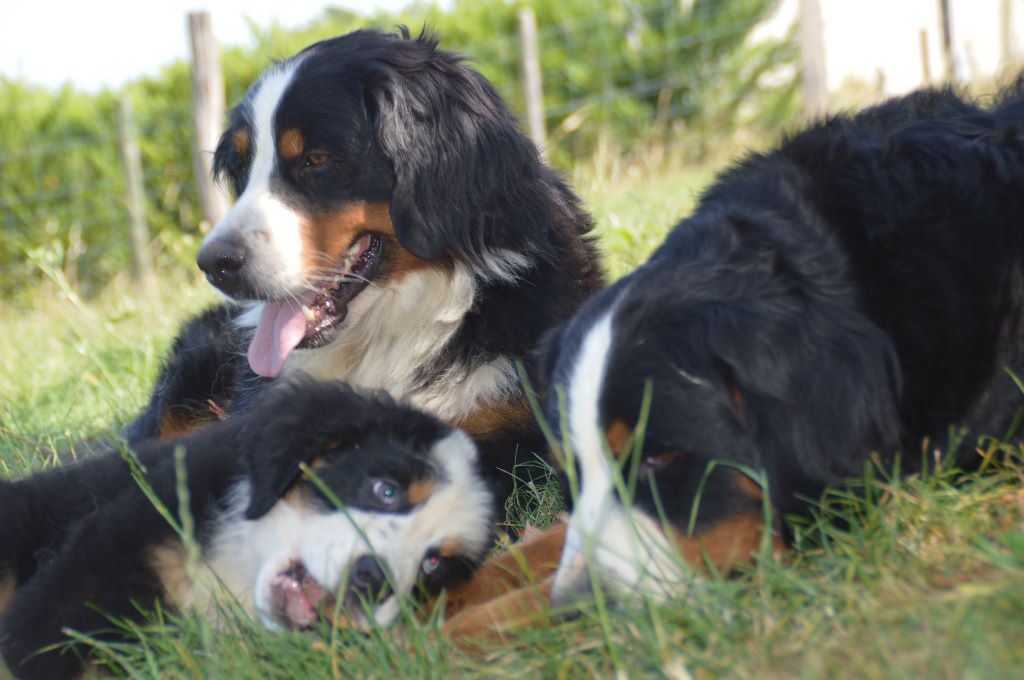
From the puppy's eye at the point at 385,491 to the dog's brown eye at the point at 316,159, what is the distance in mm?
1121

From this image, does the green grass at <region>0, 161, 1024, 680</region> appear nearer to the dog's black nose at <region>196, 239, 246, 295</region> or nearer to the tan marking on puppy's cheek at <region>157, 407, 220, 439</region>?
the dog's black nose at <region>196, 239, 246, 295</region>

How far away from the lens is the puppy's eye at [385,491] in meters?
2.57

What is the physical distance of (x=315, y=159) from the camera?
3279mm

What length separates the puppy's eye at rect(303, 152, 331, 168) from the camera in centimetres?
328

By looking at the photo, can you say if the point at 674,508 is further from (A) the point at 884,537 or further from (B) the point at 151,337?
(B) the point at 151,337

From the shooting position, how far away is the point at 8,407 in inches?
197

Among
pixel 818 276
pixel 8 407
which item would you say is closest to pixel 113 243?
pixel 8 407

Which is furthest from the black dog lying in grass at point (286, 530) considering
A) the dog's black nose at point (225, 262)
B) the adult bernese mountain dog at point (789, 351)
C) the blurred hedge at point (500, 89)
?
the blurred hedge at point (500, 89)

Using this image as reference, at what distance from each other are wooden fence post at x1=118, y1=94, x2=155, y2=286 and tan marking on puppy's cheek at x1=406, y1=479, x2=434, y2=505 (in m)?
7.40

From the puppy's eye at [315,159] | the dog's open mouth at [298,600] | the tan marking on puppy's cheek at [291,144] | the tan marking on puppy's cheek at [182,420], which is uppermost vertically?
the tan marking on puppy's cheek at [291,144]

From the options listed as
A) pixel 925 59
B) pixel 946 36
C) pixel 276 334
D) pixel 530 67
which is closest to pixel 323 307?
pixel 276 334

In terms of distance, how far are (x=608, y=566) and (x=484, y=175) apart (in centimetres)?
167

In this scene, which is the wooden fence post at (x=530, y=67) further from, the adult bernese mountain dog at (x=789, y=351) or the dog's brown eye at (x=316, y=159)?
the adult bernese mountain dog at (x=789, y=351)

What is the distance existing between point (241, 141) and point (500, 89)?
7593 millimetres
